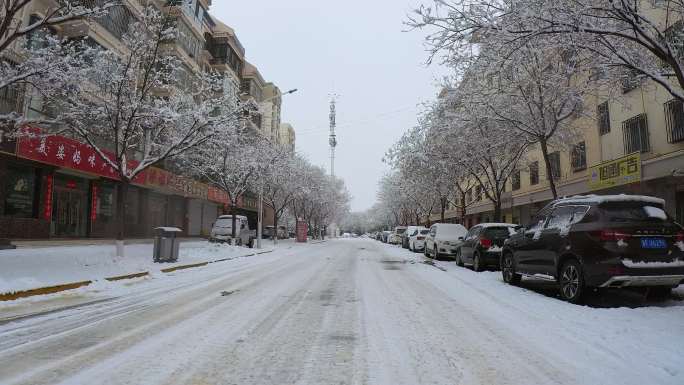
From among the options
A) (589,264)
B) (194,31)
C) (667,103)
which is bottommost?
(589,264)

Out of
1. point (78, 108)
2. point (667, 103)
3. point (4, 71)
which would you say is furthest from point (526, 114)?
point (4, 71)

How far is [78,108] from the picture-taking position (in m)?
13.2

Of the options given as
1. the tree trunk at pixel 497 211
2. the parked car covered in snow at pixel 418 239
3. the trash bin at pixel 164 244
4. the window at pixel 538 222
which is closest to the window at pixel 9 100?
the trash bin at pixel 164 244

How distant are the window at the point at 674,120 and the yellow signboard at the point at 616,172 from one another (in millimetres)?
1371

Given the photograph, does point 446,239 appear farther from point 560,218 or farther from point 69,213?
point 69,213

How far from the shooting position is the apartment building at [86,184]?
17.1 meters

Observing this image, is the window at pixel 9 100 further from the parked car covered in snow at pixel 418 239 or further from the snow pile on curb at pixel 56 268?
the parked car covered in snow at pixel 418 239

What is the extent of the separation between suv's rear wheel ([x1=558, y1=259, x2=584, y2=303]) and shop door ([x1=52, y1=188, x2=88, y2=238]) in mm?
21491

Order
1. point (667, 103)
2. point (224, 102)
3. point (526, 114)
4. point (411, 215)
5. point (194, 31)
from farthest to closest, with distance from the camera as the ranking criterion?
point (411, 215), point (194, 31), point (224, 102), point (667, 103), point (526, 114)

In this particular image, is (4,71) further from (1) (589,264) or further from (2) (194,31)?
(2) (194,31)

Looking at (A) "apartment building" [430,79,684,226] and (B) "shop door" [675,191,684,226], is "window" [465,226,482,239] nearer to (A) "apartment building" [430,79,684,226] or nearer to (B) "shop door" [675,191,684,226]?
(A) "apartment building" [430,79,684,226]

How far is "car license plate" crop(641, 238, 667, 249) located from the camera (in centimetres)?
682

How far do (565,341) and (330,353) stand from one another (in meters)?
A: 2.72

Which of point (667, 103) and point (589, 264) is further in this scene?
point (667, 103)
